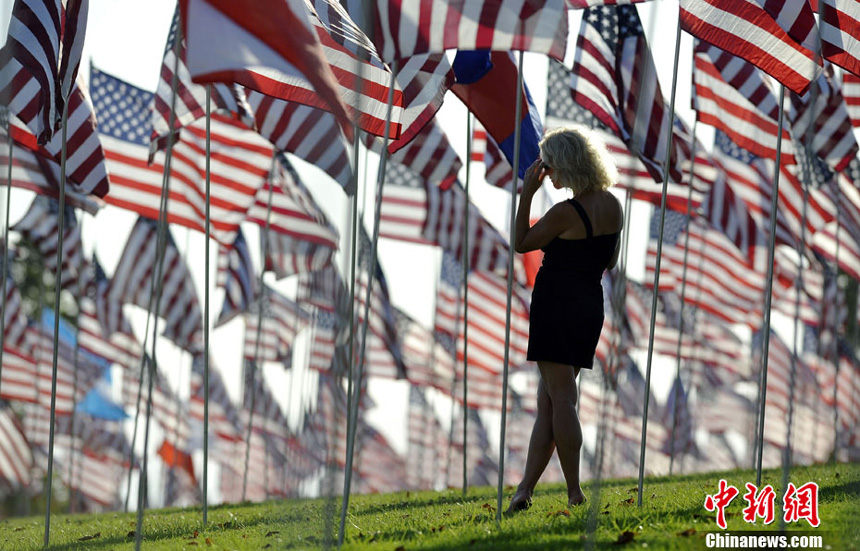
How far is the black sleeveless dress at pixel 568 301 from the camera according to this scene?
6555 mm

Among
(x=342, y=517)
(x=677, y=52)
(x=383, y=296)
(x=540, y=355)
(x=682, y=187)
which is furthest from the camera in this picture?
(x=383, y=296)

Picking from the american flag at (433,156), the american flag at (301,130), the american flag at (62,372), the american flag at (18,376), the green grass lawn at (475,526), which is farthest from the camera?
the american flag at (62,372)

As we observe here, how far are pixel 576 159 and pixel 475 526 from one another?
1.98 meters

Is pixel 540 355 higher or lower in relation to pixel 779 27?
lower

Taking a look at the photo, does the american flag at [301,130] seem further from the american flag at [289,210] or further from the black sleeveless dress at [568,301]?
the american flag at [289,210]

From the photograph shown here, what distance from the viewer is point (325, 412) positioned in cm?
851

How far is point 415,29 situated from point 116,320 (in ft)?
58.7

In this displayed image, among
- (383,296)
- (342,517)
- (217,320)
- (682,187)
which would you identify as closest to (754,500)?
(342,517)

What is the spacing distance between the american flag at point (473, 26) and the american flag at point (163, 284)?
11.4 m

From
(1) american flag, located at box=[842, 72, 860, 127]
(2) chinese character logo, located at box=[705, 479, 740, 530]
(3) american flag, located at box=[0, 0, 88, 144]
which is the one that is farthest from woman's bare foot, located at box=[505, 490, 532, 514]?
(1) american flag, located at box=[842, 72, 860, 127]

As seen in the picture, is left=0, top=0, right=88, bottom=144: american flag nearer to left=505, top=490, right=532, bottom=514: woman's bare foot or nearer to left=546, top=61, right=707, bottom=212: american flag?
left=505, top=490, right=532, bottom=514: woman's bare foot

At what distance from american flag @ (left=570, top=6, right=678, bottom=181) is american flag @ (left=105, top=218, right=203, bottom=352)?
8.75 metres

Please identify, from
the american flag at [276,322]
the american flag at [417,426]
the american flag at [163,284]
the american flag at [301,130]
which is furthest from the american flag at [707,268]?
the american flag at [301,130]

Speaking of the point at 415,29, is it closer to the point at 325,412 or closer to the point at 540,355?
the point at 540,355
